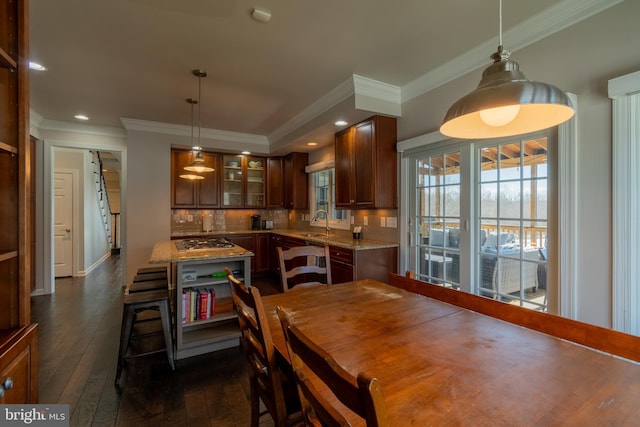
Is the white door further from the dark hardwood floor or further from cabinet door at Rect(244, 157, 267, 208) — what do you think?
cabinet door at Rect(244, 157, 267, 208)

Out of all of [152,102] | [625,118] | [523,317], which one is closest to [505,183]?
[625,118]

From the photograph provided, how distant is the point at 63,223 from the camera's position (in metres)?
5.54

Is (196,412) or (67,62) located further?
(67,62)

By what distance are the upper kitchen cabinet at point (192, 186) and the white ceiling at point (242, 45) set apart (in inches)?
54.3

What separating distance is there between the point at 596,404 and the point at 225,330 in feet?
8.56

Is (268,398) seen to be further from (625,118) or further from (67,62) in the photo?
(67,62)

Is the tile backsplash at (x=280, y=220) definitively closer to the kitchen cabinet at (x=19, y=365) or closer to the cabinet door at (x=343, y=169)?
the cabinet door at (x=343, y=169)

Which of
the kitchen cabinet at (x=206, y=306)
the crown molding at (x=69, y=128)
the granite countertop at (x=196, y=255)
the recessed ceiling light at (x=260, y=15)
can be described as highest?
the recessed ceiling light at (x=260, y=15)

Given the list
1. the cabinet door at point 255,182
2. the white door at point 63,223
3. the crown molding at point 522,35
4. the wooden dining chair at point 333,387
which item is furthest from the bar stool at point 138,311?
the white door at point 63,223

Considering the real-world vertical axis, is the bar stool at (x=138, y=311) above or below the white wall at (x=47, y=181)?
below

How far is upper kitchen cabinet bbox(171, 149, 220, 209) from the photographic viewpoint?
5031 mm

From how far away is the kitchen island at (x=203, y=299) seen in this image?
2.51m

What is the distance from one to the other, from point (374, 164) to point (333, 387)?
2912 mm

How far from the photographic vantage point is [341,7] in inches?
78.4
